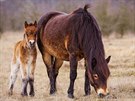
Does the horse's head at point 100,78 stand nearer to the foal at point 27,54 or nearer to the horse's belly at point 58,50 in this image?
the horse's belly at point 58,50

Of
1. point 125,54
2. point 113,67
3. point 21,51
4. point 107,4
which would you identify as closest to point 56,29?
point 21,51

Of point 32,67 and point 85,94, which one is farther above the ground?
point 32,67

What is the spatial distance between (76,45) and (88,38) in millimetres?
347

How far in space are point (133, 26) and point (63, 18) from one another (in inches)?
1253

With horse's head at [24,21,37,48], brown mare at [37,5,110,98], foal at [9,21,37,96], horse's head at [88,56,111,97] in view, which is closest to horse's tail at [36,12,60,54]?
brown mare at [37,5,110,98]

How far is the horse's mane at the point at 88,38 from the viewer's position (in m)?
8.63

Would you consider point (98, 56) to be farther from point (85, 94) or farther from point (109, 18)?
point (109, 18)

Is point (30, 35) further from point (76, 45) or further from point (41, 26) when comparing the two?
point (41, 26)

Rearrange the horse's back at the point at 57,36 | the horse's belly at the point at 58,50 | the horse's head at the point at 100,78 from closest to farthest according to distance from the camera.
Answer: the horse's head at the point at 100,78 < the horse's back at the point at 57,36 < the horse's belly at the point at 58,50

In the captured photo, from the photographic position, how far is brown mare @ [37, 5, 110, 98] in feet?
A: 28.3

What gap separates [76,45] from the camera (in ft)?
30.2

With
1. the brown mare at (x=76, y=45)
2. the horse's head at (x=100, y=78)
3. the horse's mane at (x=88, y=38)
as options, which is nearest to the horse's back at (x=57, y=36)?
the brown mare at (x=76, y=45)

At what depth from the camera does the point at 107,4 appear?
38.8 meters

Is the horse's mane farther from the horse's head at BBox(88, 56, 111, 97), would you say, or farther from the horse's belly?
the horse's belly
